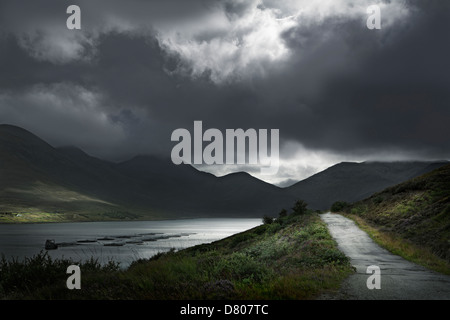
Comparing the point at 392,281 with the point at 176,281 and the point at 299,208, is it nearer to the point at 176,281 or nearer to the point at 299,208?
the point at 176,281

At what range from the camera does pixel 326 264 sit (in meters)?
16.8

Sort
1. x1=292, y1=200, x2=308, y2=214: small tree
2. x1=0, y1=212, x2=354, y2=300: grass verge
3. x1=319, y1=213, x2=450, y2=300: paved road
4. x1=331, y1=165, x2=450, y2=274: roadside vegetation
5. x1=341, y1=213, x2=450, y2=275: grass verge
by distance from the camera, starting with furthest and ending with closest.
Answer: x1=292, y1=200, x2=308, y2=214: small tree → x1=331, y1=165, x2=450, y2=274: roadside vegetation → x1=341, y1=213, x2=450, y2=275: grass verge → x1=319, y1=213, x2=450, y2=300: paved road → x1=0, y1=212, x2=354, y2=300: grass verge

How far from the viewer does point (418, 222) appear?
31828mm

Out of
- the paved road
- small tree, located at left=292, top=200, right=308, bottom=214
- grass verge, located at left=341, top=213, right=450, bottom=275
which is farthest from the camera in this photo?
small tree, located at left=292, top=200, right=308, bottom=214

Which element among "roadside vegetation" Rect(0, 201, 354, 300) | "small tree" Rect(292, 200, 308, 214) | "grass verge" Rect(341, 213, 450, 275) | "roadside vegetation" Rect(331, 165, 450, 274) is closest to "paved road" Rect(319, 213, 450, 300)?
"grass verge" Rect(341, 213, 450, 275)

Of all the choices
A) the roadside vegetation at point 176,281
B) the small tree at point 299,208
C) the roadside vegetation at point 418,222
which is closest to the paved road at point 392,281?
the roadside vegetation at point 176,281

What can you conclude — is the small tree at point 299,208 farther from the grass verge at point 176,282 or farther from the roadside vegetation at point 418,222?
the grass verge at point 176,282

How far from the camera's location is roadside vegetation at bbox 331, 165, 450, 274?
69.1 ft

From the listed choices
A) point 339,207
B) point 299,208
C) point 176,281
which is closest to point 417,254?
point 176,281

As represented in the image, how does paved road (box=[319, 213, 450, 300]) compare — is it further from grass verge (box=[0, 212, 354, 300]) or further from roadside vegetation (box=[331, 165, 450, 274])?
roadside vegetation (box=[331, 165, 450, 274])
